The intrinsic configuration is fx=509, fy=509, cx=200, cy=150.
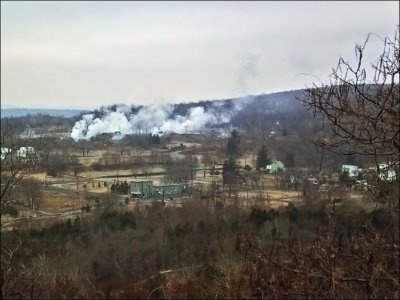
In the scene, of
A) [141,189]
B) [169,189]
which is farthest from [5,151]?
[169,189]

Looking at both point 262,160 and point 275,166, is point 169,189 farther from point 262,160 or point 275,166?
point 262,160

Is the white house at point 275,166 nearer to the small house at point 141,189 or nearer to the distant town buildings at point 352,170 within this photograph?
the small house at point 141,189

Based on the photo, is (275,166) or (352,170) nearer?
(352,170)

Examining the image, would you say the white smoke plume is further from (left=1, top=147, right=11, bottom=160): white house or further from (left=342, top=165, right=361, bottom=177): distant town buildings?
(left=1, top=147, right=11, bottom=160): white house

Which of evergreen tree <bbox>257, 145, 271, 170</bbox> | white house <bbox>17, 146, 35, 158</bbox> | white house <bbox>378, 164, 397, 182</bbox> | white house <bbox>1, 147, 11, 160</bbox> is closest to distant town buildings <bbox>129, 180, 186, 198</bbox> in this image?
evergreen tree <bbox>257, 145, 271, 170</bbox>

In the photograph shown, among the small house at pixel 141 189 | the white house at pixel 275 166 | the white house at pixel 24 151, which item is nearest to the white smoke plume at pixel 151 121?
the small house at pixel 141 189

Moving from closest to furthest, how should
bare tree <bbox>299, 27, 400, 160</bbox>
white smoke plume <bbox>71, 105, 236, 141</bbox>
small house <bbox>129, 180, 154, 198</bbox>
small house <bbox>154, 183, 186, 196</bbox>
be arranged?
bare tree <bbox>299, 27, 400, 160</bbox>, small house <bbox>129, 180, 154, 198</bbox>, small house <bbox>154, 183, 186, 196</bbox>, white smoke plume <bbox>71, 105, 236, 141</bbox>

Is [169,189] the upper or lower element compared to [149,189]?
lower
